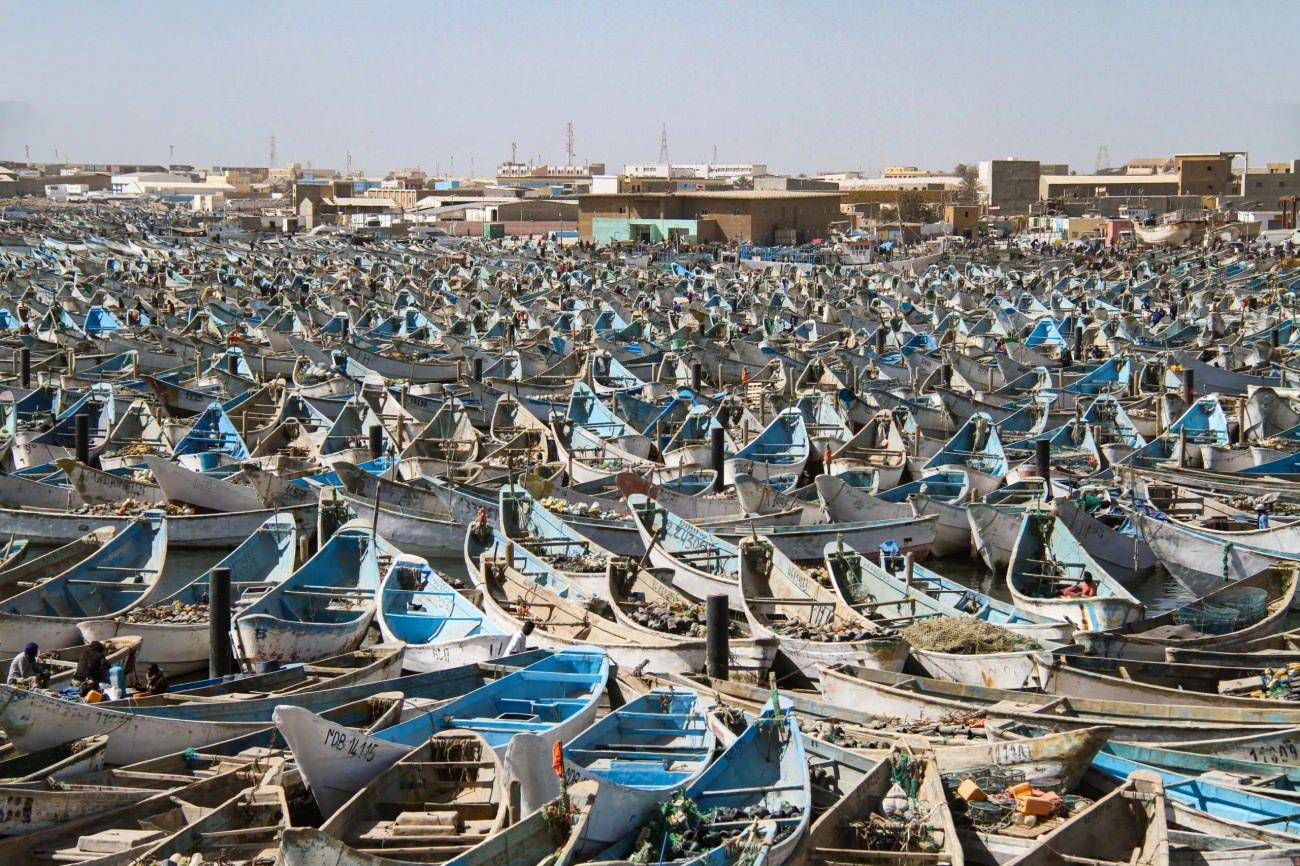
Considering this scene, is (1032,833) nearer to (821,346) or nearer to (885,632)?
(885,632)

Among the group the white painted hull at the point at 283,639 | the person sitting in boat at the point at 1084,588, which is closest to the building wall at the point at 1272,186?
→ the person sitting in boat at the point at 1084,588

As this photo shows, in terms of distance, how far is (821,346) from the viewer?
1726 inches

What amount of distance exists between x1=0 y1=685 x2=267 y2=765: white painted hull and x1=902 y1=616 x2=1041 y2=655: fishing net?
7.56 metres

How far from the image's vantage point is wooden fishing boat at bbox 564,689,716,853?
40.1 feet

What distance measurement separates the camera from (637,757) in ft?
46.3

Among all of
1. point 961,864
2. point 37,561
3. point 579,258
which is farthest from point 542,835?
point 579,258

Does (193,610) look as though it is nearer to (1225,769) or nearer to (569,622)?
(569,622)

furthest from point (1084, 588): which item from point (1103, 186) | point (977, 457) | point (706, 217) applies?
point (1103, 186)

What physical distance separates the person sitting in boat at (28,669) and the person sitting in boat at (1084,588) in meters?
12.0

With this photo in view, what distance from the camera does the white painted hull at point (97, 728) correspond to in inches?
537

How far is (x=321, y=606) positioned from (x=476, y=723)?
5.51 metres

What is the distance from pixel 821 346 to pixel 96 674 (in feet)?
98.2

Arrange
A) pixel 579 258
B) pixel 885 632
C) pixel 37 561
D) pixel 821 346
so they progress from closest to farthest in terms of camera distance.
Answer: pixel 885 632 < pixel 37 561 < pixel 821 346 < pixel 579 258

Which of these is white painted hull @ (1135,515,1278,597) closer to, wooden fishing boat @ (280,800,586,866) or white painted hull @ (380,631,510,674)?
white painted hull @ (380,631,510,674)
